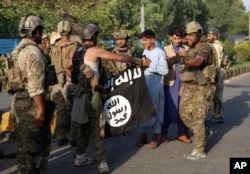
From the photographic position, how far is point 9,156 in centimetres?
627

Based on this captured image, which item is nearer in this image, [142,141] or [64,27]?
[64,27]

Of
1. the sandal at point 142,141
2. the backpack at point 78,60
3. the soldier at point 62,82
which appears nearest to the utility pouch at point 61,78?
the soldier at point 62,82

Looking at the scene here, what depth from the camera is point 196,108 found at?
628 cm

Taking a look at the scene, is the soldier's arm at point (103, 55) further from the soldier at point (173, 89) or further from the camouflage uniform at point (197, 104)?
the soldier at point (173, 89)

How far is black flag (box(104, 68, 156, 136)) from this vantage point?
234 inches

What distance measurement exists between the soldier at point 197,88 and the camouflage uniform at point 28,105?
2.24 meters

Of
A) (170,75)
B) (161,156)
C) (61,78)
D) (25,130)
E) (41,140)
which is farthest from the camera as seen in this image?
(170,75)

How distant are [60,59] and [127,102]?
1.45 metres

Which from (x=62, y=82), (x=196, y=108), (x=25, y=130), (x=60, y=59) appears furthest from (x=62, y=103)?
(x=25, y=130)

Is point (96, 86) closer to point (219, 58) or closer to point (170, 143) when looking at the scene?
point (170, 143)

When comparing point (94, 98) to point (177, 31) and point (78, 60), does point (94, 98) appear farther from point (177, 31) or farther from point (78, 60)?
point (177, 31)

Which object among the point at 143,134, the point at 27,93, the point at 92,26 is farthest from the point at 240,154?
the point at 27,93

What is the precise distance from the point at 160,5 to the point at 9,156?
32.8 meters

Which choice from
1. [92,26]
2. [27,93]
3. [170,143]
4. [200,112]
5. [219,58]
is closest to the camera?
[27,93]
